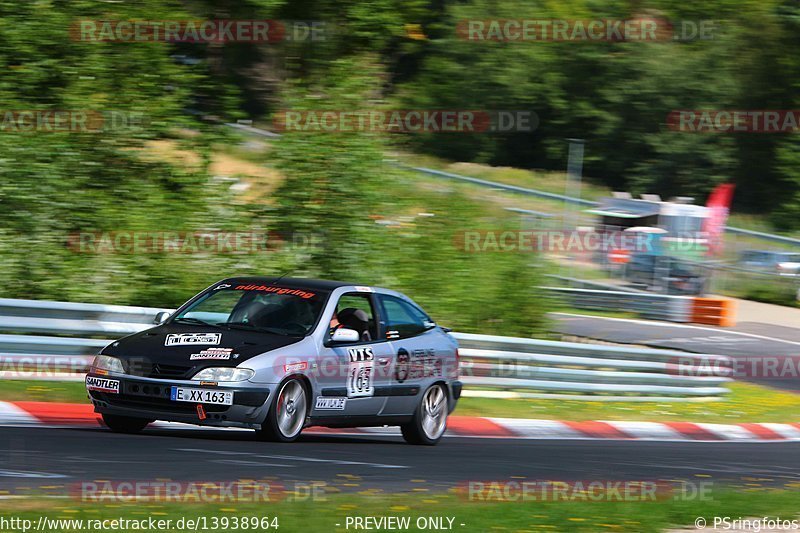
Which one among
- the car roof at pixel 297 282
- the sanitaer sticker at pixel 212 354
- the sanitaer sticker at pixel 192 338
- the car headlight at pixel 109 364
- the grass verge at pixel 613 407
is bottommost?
the grass verge at pixel 613 407

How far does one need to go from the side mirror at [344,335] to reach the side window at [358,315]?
0.29 m

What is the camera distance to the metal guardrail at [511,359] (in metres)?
11.8

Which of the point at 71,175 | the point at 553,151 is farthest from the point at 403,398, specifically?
the point at 553,151

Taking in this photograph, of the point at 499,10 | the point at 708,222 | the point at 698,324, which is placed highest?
the point at 499,10

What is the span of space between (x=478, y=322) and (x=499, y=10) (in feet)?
92.5

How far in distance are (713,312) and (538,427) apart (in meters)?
16.1

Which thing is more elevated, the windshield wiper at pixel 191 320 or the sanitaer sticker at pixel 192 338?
the windshield wiper at pixel 191 320

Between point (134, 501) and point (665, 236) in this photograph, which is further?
point (665, 236)

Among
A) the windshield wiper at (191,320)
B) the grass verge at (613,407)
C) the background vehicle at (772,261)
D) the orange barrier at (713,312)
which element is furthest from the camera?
the background vehicle at (772,261)

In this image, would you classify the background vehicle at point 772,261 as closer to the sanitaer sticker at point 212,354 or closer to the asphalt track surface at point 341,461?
the asphalt track surface at point 341,461

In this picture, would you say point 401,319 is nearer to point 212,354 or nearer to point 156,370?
point 212,354

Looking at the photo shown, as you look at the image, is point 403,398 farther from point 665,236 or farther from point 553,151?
point 553,151

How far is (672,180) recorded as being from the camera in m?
44.6

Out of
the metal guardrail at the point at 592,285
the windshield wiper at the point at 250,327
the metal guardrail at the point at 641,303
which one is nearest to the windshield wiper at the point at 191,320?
the windshield wiper at the point at 250,327
